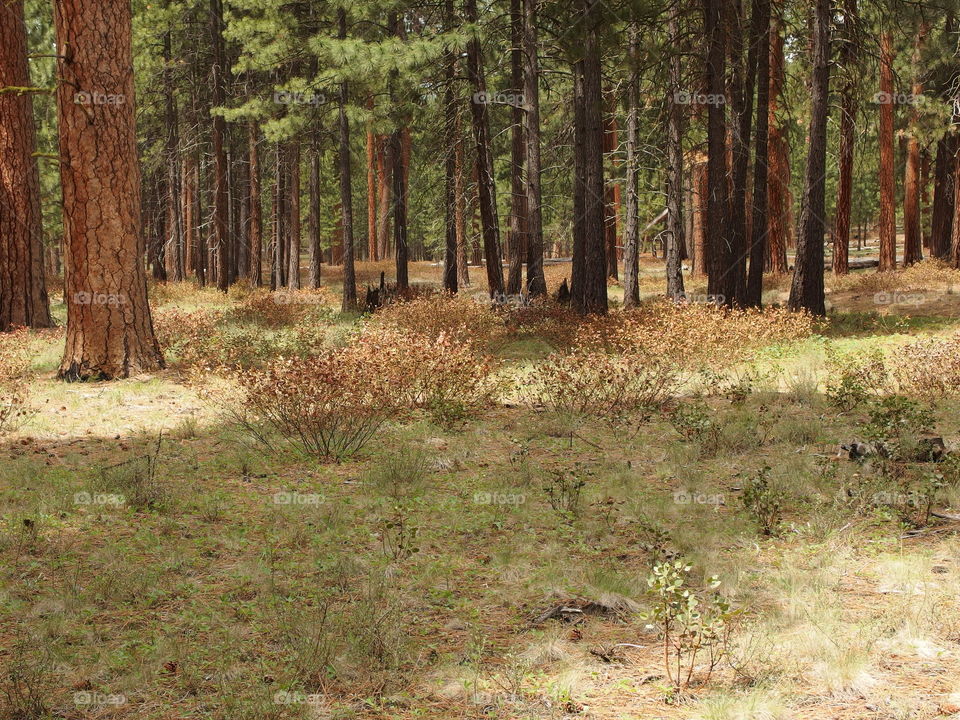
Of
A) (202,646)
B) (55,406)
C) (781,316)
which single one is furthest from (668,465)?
(781,316)

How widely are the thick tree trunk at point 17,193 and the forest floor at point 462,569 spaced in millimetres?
5331

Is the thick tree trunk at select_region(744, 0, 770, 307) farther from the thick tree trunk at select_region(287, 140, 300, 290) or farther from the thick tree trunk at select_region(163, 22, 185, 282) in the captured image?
the thick tree trunk at select_region(163, 22, 185, 282)

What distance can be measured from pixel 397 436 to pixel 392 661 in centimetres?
430

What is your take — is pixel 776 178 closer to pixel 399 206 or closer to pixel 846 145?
pixel 846 145

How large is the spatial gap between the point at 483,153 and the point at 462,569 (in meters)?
13.9

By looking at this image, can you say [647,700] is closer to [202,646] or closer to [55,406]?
[202,646]

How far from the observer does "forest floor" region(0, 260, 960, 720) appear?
3.33m

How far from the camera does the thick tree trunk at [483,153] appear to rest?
661 inches

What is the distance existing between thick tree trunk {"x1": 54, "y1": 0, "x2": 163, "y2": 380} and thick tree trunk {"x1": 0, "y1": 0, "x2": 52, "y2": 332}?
12.8ft

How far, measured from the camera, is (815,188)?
14.0 metres

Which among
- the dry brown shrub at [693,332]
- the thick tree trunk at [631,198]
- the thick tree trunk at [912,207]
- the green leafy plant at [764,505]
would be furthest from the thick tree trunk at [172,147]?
the green leafy plant at [764,505]

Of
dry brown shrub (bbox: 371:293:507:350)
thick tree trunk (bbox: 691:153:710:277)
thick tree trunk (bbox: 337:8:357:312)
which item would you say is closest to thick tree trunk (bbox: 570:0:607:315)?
dry brown shrub (bbox: 371:293:507:350)

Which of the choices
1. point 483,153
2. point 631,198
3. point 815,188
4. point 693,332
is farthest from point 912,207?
point 693,332

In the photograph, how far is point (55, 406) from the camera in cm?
850
